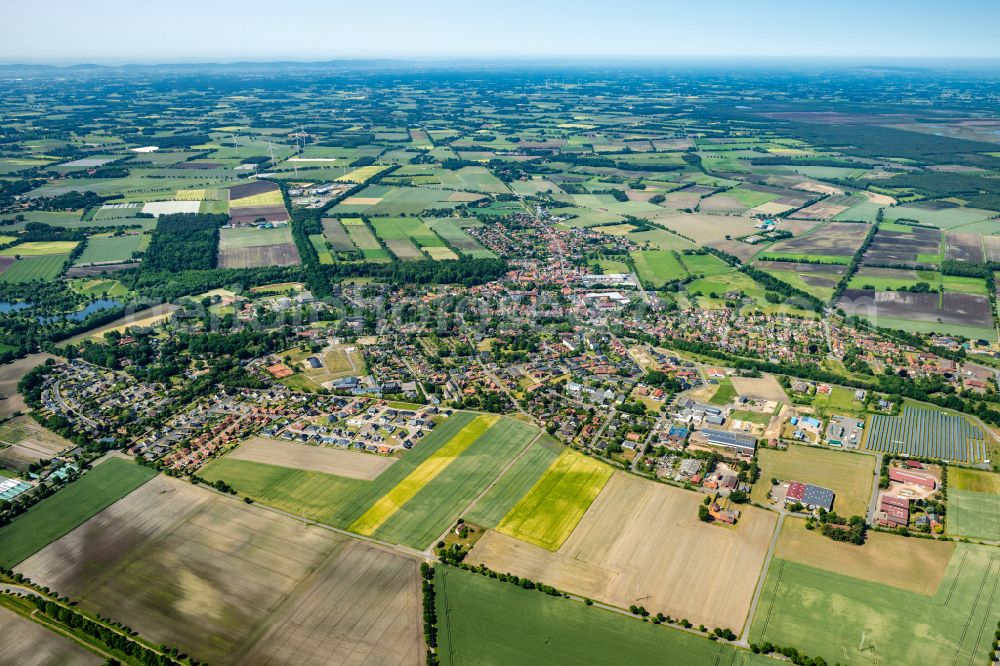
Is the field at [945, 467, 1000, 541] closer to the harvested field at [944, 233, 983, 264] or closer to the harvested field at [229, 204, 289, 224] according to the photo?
the harvested field at [944, 233, 983, 264]

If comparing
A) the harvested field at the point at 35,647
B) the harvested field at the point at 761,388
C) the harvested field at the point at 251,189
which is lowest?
the harvested field at the point at 35,647

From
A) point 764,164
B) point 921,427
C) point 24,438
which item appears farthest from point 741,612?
point 764,164

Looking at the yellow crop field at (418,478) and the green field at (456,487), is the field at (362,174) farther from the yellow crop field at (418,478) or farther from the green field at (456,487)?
the green field at (456,487)

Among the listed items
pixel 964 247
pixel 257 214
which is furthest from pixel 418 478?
pixel 964 247

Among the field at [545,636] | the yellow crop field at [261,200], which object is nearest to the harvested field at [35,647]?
the field at [545,636]

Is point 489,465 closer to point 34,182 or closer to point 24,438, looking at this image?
point 24,438

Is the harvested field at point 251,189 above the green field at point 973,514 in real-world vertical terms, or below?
above

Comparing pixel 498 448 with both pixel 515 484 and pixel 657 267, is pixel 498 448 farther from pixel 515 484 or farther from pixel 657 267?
pixel 657 267
